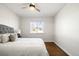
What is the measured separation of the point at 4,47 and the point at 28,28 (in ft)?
1.63

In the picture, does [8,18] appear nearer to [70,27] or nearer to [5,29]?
[5,29]

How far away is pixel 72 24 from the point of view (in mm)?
1818

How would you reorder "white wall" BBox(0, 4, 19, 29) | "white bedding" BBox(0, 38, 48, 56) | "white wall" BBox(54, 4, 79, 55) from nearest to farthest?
"white bedding" BBox(0, 38, 48, 56)
"white wall" BBox(0, 4, 19, 29)
"white wall" BBox(54, 4, 79, 55)

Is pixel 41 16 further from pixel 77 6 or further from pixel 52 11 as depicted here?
pixel 77 6

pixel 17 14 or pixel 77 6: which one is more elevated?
pixel 77 6

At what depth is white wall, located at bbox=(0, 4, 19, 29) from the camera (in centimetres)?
155

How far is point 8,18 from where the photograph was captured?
1712mm

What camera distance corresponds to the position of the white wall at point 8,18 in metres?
1.55

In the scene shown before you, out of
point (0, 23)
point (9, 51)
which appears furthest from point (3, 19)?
point (9, 51)

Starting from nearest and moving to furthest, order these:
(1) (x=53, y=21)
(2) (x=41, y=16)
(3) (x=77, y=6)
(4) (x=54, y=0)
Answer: (4) (x=54, y=0)
(3) (x=77, y=6)
(2) (x=41, y=16)
(1) (x=53, y=21)

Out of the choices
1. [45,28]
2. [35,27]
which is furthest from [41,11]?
[35,27]

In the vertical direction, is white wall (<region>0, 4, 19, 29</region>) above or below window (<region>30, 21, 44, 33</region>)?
above

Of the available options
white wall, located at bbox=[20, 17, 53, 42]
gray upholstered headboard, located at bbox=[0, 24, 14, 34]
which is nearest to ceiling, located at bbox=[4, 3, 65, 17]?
white wall, located at bbox=[20, 17, 53, 42]

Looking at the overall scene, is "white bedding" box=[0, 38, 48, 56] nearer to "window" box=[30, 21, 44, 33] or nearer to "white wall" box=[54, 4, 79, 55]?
"window" box=[30, 21, 44, 33]
